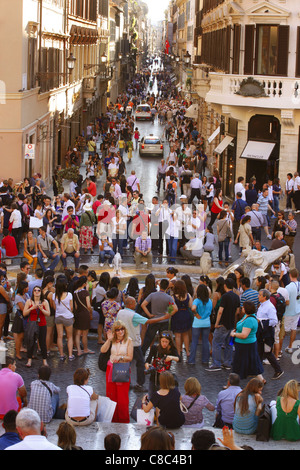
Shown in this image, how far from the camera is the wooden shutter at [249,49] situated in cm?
2870

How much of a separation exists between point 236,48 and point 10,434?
23.3 meters

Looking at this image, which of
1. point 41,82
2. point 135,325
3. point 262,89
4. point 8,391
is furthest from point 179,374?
point 41,82

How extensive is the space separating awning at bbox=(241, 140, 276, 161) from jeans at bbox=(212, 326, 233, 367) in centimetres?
1606

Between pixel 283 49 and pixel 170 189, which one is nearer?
pixel 170 189

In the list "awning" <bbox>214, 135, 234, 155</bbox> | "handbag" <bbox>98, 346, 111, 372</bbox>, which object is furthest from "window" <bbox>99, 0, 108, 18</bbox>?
"handbag" <bbox>98, 346, 111, 372</bbox>

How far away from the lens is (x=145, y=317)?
13.2 meters

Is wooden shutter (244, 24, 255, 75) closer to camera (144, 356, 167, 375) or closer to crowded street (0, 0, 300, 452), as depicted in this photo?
crowded street (0, 0, 300, 452)

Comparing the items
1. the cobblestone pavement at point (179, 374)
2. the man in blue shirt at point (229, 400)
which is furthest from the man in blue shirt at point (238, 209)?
the man in blue shirt at point (229, 400)

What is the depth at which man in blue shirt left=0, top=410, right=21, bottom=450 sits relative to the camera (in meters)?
8.23

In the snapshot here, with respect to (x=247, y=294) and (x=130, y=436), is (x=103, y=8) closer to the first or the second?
(x=247, y=294)

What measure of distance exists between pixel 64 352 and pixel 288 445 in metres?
5.21

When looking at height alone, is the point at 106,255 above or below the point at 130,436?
below

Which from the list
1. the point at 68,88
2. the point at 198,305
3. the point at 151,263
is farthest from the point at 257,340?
the point at 68,88
